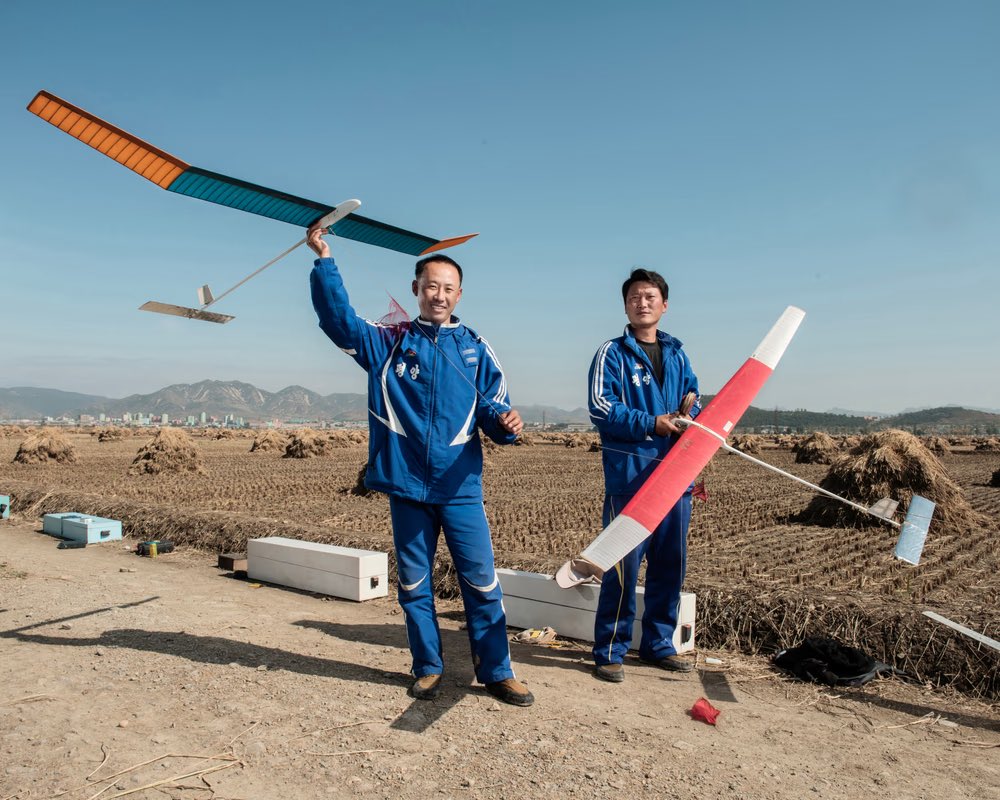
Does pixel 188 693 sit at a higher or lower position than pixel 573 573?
lower

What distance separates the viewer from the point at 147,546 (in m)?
7.94

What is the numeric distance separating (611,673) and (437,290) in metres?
2.52

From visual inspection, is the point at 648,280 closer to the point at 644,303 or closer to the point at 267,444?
the point at 644,303

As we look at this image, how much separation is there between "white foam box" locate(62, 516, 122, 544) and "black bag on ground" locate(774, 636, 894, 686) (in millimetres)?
7935

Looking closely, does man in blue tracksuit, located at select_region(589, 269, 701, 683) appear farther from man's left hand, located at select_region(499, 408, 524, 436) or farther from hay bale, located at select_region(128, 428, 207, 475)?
hay bale, located at select_region(128, 428, 207, 475)

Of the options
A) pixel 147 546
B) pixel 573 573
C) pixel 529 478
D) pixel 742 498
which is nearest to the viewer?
pixel 573 573

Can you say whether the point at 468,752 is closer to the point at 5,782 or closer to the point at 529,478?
the point at 5,782

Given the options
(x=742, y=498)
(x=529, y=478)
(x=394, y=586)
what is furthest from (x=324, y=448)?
(x=394, y=586)

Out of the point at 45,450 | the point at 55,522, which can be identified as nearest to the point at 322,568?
the point at 55,522

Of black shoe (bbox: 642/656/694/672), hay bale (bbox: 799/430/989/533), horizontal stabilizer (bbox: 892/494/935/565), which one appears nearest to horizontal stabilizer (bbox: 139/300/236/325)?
black shoe (bbox: 642/656/694/672)

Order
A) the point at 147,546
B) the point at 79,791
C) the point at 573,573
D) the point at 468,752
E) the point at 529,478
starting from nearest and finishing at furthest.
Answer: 1. the point at 79,791
2. the point at 468,752
3. the point at 573,573
4. the point at 147,546
5. the point at 529,478

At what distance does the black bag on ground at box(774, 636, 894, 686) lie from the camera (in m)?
4.13

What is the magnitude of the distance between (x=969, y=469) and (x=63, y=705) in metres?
29.1

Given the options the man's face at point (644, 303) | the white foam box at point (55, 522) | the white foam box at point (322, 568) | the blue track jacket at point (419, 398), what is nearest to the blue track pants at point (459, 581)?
the blue track jacket at point (419, 398)
